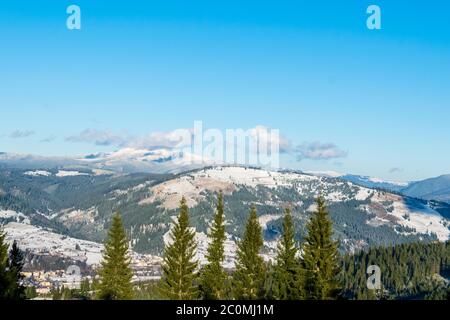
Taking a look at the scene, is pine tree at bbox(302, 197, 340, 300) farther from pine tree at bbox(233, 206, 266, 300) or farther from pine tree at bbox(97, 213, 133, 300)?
pine tree at bbox(97, 213, 133, 300)


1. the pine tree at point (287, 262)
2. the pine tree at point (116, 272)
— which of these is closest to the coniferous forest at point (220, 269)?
the pine tree at point (116, 272)

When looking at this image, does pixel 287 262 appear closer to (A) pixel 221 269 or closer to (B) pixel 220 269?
(A) pixel 221 269

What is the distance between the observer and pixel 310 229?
287 feet

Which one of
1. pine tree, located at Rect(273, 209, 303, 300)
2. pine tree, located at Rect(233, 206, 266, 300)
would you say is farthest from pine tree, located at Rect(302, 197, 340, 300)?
pine tree, located at Rect(273, 209, 303, 300)

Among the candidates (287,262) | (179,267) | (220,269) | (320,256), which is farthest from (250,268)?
(287,262)

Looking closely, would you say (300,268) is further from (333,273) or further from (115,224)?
(115,224)

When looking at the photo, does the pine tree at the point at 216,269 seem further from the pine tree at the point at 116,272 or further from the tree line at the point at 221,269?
the pine tree at the point at 116,272

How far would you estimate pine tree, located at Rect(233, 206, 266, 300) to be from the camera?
94.0 meters

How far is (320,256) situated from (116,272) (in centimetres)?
3618

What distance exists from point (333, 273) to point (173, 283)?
26186 mm

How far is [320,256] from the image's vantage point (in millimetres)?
87000

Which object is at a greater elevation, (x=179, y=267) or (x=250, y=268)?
(x=179, y=267)
